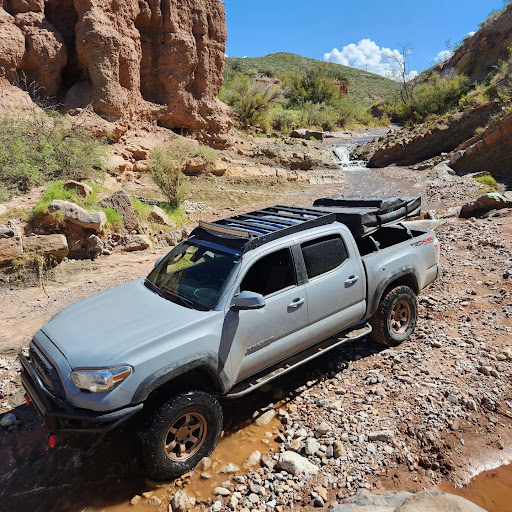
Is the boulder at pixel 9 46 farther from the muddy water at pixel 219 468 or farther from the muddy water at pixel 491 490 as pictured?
the muddy water at pixel 491 490

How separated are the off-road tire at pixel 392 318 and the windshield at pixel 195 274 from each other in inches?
80.4

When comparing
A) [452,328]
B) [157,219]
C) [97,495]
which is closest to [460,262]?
[452,328]

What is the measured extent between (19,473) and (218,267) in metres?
2.44

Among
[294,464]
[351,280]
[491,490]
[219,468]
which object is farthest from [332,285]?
[491,490]

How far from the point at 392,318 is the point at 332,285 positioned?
1.29m

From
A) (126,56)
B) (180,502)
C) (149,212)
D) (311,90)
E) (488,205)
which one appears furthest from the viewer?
(311,90)

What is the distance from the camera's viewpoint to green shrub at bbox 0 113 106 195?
9758 mm

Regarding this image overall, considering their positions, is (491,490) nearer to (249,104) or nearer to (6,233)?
(6,233)

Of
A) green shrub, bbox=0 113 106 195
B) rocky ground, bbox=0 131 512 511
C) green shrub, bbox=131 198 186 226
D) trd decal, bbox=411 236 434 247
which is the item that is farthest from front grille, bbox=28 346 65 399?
green shrub, bbox=131 198 186 226

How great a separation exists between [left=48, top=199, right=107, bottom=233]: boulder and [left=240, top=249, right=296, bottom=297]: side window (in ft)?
20.7

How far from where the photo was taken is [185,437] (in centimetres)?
315

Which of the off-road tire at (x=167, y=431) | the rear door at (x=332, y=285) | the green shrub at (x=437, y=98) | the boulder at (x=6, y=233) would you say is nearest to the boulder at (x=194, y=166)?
the boulder at (x=6, y=233)

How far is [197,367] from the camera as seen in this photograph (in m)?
3.09

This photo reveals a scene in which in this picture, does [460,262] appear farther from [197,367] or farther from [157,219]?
[157,219]
